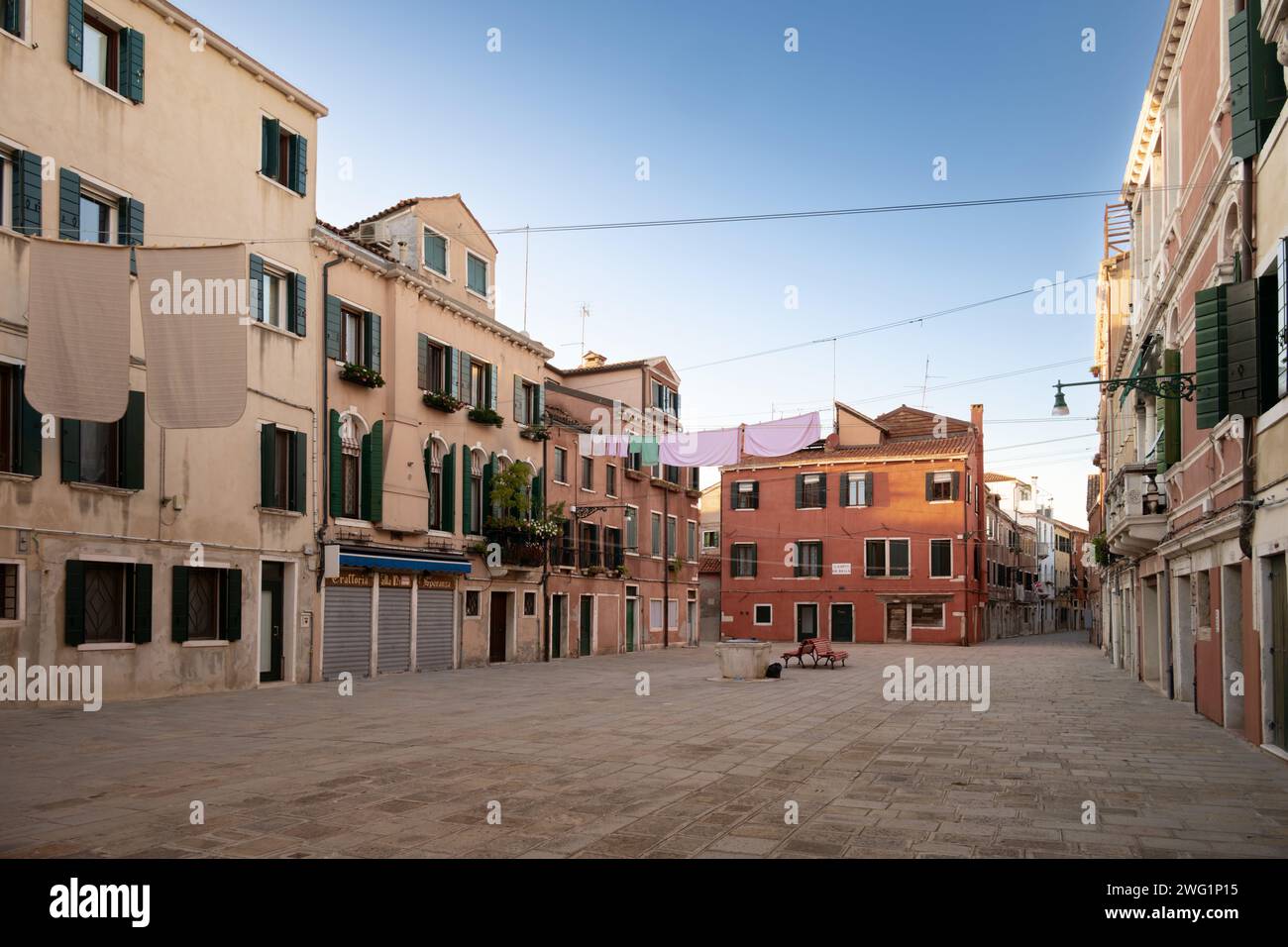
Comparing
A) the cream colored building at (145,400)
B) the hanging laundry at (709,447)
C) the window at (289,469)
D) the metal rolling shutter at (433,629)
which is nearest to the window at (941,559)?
the hanging laundry at (709,447)

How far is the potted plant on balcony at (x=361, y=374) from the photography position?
22.7 metres

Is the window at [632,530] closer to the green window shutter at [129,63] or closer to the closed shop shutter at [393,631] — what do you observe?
the closed shop shutter at [393,631]

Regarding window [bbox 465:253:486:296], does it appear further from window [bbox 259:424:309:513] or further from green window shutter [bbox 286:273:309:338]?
window [bbox 259:424:309:513]

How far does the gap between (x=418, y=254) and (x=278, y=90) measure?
19.4 ft

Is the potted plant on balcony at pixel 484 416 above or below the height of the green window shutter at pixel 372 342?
below

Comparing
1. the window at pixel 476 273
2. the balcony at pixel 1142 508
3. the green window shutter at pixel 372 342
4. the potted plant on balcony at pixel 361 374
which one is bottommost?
the balcony at pixel 1142 508

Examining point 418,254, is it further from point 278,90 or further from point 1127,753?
point 1127,753

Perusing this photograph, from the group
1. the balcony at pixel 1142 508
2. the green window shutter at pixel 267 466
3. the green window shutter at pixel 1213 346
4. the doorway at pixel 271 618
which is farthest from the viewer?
the doorway at pixel 271 618

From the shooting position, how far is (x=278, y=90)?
21391 millimetres

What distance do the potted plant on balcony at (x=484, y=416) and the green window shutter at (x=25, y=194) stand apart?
1342 centimetres

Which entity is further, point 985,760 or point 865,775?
point 985,760
